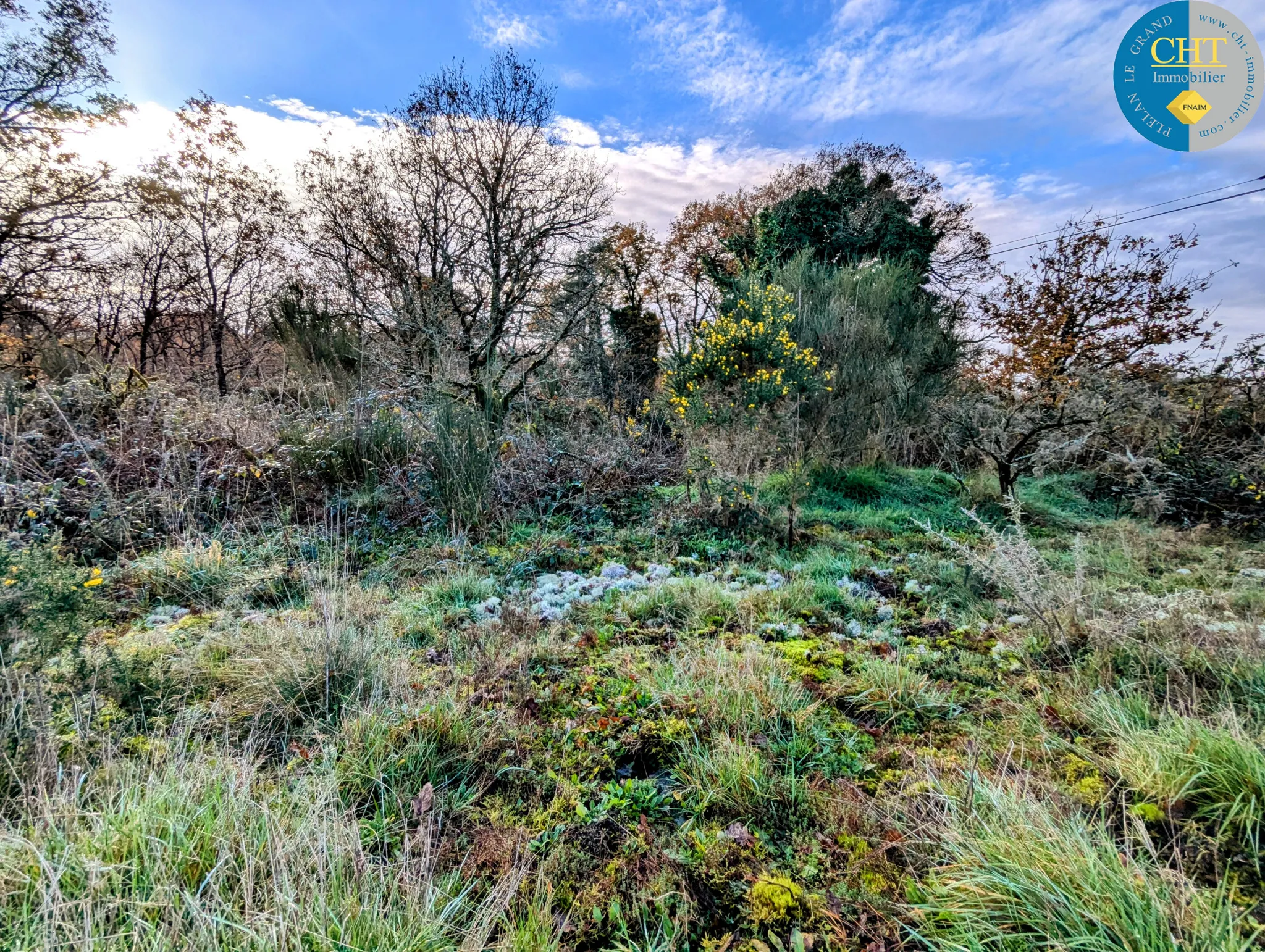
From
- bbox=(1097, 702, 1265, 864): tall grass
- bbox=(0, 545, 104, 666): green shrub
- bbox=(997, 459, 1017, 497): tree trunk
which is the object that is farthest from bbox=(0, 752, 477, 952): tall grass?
bbox=(997, 459, 1017, 497): tree trunk

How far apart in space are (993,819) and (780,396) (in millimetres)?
6281

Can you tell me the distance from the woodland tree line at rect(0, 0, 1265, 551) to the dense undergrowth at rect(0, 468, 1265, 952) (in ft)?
3.30

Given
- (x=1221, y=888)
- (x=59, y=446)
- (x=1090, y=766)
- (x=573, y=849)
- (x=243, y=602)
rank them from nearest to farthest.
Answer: (x=1221, y=888) < (x=573, y=849) < (x=1090, y=766) < (x=243, y=602) < (x=59, y=446)

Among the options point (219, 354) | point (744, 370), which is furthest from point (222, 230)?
point (744, 370)

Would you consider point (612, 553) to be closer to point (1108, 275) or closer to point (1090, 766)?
point (1090, 766)

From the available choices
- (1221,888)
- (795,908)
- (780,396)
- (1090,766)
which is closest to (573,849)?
(795,908)

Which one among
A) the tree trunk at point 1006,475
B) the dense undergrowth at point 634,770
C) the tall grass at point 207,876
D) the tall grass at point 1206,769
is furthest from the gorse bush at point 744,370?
the tall grass at point 207,876

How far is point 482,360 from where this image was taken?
9.17 m

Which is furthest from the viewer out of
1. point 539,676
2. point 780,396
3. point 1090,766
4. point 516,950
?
point 780,396

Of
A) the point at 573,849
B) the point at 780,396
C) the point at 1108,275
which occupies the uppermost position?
the point at 1108,275

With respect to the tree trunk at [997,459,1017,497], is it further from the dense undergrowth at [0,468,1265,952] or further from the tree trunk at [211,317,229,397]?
the tree trunk at [211,317,229,397]

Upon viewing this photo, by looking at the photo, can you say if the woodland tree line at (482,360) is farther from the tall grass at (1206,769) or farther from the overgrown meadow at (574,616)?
the tall grass at (1206,769)

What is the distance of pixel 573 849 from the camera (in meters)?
1.56

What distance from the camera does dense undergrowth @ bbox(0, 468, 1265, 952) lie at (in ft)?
3.81
